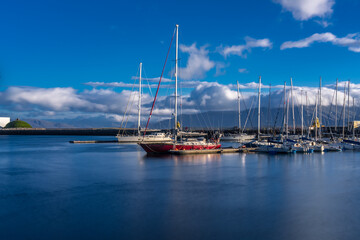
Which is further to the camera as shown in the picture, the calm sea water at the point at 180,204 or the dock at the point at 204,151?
the dock at the point at 204,151

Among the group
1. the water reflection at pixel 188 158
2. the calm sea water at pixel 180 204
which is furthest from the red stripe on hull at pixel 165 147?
the calm sea water at pixel 180 204

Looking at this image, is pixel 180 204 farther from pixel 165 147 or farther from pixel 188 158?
pixel 165 147

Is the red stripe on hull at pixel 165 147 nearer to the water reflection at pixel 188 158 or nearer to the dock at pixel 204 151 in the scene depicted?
the dock at pixel 204 151

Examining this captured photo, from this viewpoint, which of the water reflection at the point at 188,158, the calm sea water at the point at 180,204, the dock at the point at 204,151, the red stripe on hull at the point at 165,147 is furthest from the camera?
the red stripe on hull at the point at 165,147

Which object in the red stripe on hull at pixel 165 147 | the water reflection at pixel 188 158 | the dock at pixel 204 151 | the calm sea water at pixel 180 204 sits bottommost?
the calm sea water at pixel 180 204

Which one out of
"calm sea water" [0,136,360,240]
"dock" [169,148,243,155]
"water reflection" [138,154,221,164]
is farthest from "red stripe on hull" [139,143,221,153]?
"calm sea water" [0,136,360,240]

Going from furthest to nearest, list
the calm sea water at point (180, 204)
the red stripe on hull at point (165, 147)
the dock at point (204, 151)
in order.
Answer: the red stripe on hull at point (165, 147), the dock at point (204, 151), the calm sea water at point (180, 204)

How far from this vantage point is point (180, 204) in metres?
17.5

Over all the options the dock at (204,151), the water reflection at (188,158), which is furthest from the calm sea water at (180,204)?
the dock at (204,151)

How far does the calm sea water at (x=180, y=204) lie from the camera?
521 inches

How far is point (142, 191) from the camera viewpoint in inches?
833

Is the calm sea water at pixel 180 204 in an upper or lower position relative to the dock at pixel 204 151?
lower

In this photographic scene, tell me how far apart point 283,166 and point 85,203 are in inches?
870

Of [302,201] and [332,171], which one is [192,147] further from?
[302,201]
